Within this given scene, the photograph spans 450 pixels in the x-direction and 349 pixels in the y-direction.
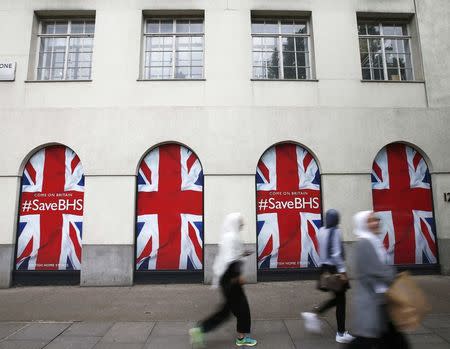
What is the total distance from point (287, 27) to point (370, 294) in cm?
839

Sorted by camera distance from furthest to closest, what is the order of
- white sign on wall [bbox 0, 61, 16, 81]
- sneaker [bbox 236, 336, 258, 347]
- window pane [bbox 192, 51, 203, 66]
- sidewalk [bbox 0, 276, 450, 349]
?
window pane [bbox 192, 51, 203, 66]
white sign on wall [bbox 0, 61, 16, 81]
sidewalk [bbox 0, 276, 450, 349]
sneaker [bbox 236, 336, 258, 347]

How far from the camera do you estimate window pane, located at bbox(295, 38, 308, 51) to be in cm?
923

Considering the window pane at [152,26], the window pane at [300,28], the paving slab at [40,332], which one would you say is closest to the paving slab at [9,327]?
the paving slab at [40,332]

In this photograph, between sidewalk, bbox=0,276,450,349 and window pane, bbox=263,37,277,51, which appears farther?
window pane, bbox=263,37,277,51

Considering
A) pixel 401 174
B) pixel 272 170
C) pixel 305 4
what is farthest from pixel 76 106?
pixel 401 174

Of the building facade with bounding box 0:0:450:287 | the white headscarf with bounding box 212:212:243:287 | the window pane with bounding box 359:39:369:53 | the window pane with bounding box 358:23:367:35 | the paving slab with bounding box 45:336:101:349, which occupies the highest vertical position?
the window pane with bounding box 358:23:367:35

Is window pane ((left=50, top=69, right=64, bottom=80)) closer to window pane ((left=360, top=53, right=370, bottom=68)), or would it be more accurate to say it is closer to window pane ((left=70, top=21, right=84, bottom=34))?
window pane ((left=70, top=21, right=84, bottom=34))

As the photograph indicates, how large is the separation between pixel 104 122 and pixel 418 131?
856 cm

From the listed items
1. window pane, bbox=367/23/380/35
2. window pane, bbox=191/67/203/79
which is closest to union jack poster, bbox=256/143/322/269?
window pane, bbox=191/67/203/79

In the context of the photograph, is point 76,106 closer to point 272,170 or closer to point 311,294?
point 272,170

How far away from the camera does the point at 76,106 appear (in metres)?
8.45

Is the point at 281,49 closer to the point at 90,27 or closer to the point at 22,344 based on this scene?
the point at 90,27

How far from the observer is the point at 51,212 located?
27.0 feet

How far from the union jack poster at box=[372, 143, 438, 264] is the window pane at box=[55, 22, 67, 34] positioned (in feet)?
32.0
